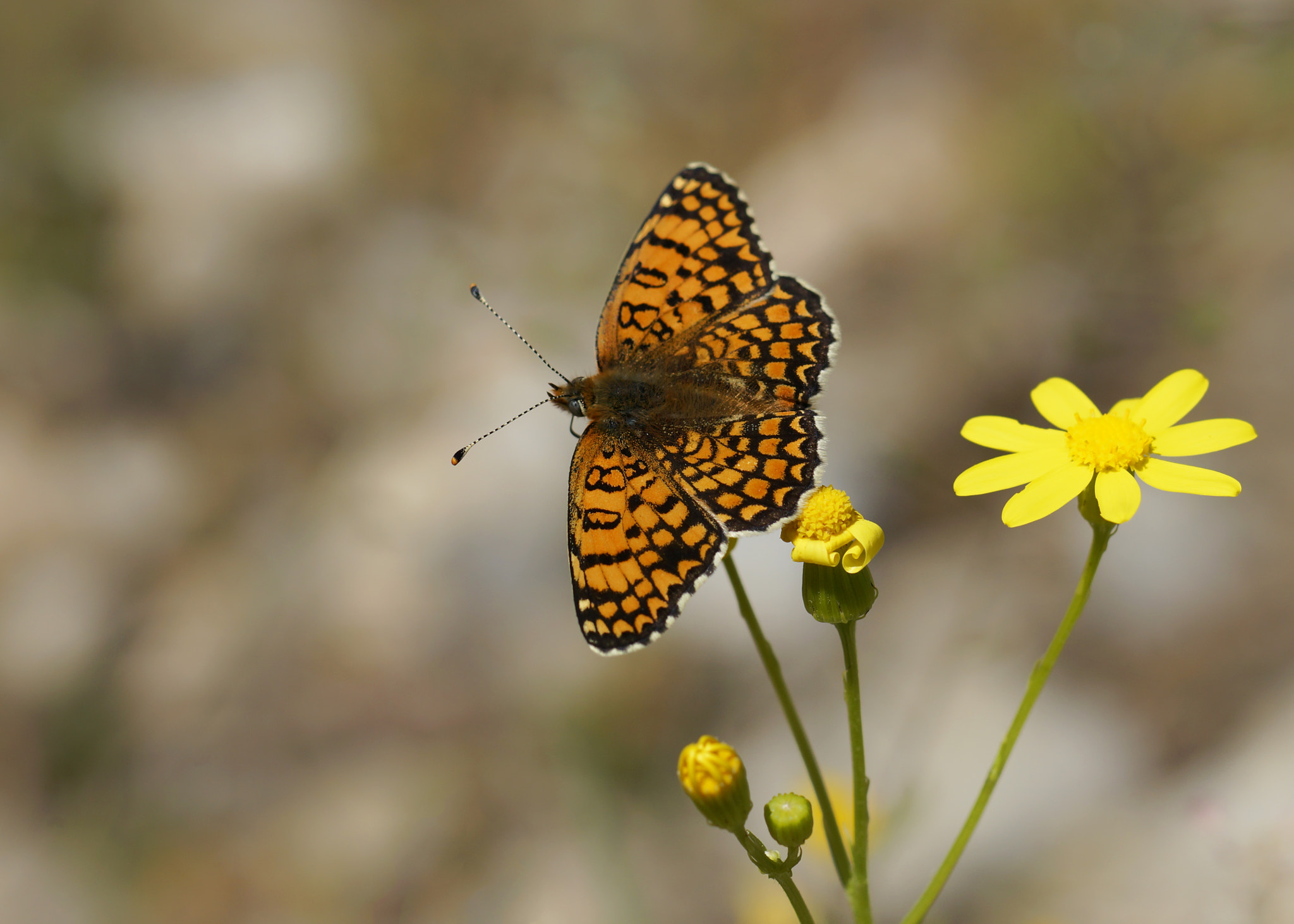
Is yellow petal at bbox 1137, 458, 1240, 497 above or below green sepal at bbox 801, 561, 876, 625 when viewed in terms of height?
below

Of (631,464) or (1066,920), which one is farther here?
(1066,920)

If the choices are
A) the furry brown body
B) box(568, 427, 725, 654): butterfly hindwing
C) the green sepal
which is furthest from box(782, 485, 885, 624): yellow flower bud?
the furry brown body

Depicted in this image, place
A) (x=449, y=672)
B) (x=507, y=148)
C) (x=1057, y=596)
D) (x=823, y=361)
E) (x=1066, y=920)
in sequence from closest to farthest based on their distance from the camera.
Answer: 1. (x=823, y=361)
2. (x=1066, y=920)
3. (x=1057, y=596)
4. (x=449, y=672)
5. (x=507, y=148)

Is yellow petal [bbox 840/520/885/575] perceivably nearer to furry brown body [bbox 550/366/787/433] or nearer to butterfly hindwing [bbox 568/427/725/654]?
butterfly hindwing [bbox 568/427/725/654]

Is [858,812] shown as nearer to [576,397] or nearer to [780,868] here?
[780,868]

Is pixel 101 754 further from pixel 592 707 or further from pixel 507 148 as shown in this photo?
pixel 507 148

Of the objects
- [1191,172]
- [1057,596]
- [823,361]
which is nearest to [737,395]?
[823,361]
